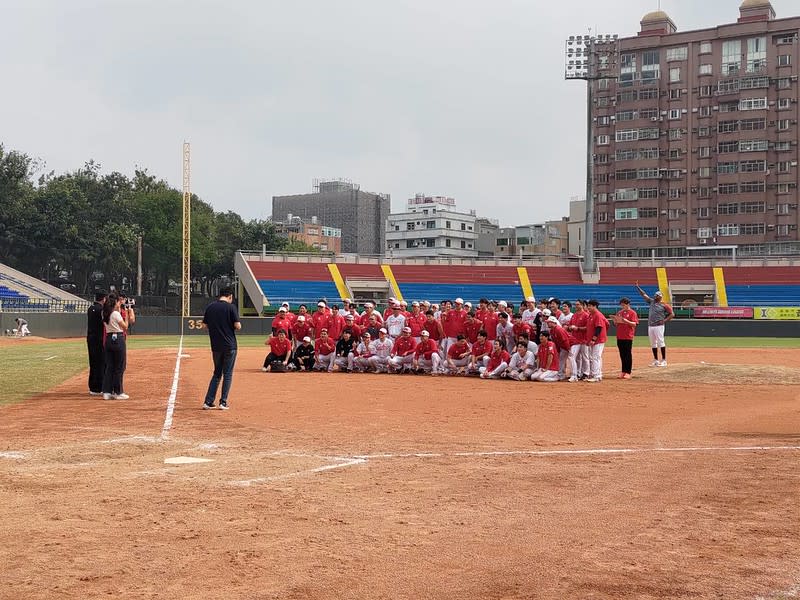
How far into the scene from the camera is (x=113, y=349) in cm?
1416

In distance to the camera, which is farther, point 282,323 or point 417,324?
point 417,324

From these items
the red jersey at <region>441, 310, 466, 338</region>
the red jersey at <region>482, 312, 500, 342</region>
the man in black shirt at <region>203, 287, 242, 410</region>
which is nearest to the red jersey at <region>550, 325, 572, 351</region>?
the red jersey at <region>482, 312, 500, 342</region>

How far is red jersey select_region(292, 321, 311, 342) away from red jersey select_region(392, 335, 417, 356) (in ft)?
9.19

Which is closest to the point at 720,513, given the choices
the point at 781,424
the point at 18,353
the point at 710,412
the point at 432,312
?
the point at 781,424

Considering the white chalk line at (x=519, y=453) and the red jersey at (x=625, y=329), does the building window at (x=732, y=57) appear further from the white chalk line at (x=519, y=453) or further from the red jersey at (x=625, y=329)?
the white chalk line at (x=519, y=453)

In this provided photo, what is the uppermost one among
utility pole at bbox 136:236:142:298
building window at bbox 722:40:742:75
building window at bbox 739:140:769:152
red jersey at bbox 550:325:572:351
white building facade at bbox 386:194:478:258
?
building window at bbox 722:40:742:75

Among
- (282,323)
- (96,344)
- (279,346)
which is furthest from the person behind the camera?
(282,323)

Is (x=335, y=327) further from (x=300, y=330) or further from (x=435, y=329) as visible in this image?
(x=435, y=329)

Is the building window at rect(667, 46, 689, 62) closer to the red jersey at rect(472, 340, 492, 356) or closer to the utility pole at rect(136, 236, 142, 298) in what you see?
the utility pole at rect(136, 236, 142, 298)

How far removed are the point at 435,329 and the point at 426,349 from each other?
1.08m

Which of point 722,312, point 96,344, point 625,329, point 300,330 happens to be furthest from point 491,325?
point 722,312

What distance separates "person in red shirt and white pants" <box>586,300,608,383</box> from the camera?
1869 cm

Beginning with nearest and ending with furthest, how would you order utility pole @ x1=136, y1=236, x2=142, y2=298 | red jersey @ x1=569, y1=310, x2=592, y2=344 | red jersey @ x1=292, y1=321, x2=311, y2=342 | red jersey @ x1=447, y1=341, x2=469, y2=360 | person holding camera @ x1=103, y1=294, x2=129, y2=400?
person holding camera @ x1=103, y1=294, x2=129, y2=400 → red jersey @ x1=569, y1=310, x2=592, y2=344 → red jersey @ x1=447, y1=341, x2=469, y2=360 → red jersey @ x1=292, y1=321, x2=311, y2=342 → utility pole @ x1=136, y1=236, x2=142, y2=298

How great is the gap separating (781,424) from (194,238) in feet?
235
